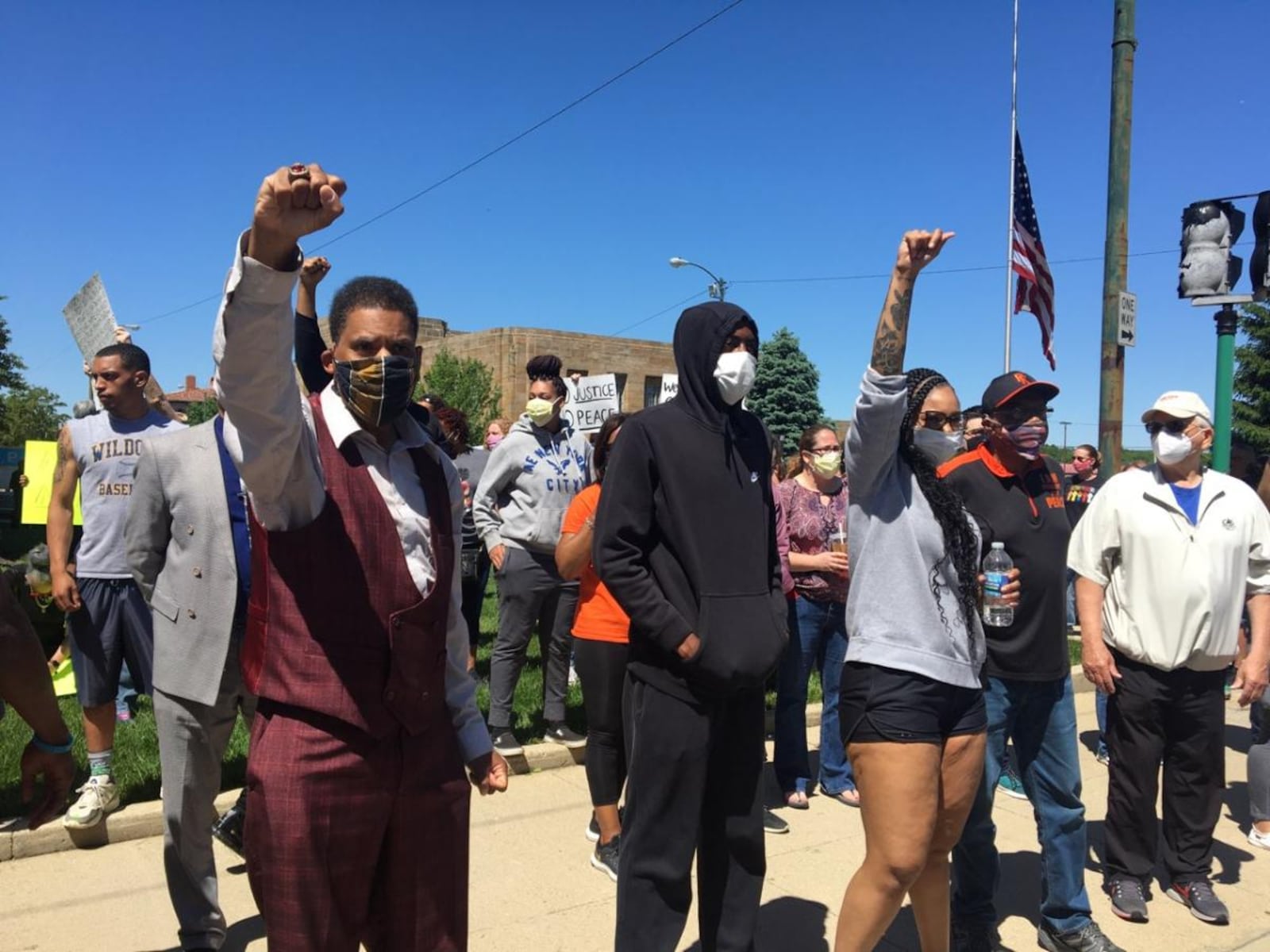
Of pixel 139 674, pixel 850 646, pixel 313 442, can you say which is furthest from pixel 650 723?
pixel 139 674

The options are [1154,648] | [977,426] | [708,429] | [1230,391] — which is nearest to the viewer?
[708,429]

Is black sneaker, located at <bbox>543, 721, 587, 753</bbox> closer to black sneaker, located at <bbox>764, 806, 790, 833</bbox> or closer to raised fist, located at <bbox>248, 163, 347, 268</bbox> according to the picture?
black sneaker, located at <bbox>764, 806, 790, 833</bbox>

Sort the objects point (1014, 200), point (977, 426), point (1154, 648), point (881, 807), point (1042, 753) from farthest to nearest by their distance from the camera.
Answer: point (1014, 200) → point (977, 426) → point (1154, 648) → point (1042, 753) → point (881, 807)

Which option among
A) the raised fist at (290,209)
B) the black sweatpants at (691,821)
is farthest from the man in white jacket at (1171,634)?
the raised fist at (290,209)

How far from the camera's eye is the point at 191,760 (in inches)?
130

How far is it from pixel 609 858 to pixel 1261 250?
726 centimetres

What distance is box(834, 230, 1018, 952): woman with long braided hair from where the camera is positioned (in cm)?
→ 290

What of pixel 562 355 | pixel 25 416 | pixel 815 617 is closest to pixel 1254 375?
pixel 562 355

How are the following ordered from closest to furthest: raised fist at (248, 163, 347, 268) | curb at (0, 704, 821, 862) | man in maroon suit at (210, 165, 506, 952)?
raised fist at (248, 163, 347, 268) < man in maroon suit at (210, 165, 506, 952) < curb at (0, 704, 821, 862)

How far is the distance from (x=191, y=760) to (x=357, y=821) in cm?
158

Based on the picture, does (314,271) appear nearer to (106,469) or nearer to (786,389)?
(106,469)

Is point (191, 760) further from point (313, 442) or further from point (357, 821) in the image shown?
point (313, 442)

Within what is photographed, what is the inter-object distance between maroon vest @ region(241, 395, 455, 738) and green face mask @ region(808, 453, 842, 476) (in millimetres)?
3996

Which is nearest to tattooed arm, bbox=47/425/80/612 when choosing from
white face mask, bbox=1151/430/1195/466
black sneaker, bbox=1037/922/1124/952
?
black sneaker, bbox=1037/922/1124/952
